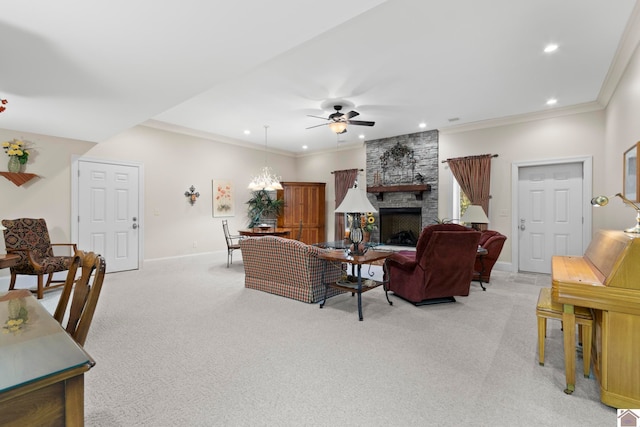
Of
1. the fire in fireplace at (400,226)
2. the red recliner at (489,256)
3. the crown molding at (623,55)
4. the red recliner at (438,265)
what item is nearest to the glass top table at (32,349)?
the red recliner at (438,265)

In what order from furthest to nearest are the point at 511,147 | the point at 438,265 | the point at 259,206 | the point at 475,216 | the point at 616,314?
the point at 259,206 → the point at 511,147 → the point at 475,216 → the point at 438,265 → the point at 616,314

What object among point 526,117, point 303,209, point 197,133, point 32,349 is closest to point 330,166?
point 303,209

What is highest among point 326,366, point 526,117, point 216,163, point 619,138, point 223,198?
point 526,117

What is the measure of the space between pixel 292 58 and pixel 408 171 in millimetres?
4379

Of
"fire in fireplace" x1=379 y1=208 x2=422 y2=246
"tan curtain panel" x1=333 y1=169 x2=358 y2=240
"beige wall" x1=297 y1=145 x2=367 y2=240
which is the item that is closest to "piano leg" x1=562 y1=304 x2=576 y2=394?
"fire in fireplace" x1=379 y1=208 x2=422 y2=246

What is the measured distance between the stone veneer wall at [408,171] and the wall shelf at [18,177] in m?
6.48

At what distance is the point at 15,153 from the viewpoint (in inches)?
183

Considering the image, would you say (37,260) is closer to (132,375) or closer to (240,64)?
(132,375)

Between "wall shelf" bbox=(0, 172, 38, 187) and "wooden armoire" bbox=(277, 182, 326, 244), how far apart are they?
5100 mm

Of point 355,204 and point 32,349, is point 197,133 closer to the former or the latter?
point 355,204

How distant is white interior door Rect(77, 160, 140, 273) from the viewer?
549 cm

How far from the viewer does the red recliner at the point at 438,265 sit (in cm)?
358

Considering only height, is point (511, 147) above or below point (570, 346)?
above

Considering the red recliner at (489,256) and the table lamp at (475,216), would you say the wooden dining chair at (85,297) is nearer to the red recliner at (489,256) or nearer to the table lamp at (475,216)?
the table lamp at (475,216)
